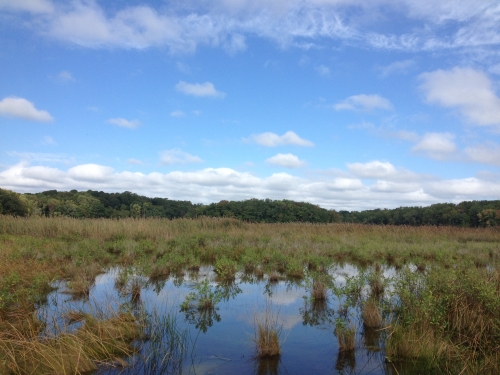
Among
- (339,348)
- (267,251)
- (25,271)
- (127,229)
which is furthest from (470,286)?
(127,229)

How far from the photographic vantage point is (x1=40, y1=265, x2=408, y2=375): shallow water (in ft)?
15.3

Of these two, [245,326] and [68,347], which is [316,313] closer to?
[245,326]

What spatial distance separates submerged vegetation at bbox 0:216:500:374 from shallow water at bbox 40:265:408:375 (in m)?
0.09

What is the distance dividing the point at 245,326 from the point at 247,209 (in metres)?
42.9

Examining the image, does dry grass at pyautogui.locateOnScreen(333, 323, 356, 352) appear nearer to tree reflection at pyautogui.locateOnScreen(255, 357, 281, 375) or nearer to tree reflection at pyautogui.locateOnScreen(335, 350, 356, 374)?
tree reflection at pyautogui.locateOnScreen(335, 350, 356, 374)

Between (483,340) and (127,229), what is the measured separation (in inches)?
584

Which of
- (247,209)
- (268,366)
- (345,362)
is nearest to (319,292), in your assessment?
(345,362)

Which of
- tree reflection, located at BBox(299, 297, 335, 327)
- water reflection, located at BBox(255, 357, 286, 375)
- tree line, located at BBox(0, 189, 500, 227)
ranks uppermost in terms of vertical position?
tree line, located at BBox(0, 189, 500, 227)

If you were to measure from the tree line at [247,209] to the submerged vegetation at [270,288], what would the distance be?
26.7 metres

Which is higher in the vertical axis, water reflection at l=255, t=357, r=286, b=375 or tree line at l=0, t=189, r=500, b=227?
tree line at l=0, t=189, r=500, b=227

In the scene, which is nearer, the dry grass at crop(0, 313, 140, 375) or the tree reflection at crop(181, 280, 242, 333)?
the dry grass at crop(0, 313, 140, 375)

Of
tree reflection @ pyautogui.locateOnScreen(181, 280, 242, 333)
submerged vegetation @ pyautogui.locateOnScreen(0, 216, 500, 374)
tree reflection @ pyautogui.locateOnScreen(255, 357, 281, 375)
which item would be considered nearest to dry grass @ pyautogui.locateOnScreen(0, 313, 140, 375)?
submerged vegetation @ pyautogui.locateOnScreen(0, 216, 500, 374)

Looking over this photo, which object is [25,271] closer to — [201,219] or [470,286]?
[470,286]

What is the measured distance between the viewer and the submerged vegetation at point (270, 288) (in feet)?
15.1
